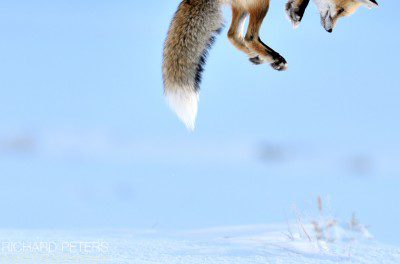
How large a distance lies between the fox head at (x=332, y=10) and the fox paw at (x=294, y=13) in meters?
0.49

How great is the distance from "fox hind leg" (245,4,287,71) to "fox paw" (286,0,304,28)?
497 mm

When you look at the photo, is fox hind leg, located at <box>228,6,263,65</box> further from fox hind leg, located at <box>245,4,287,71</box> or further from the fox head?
the fox head

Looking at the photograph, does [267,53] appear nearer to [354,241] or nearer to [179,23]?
[179,23]

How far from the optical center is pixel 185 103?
17.3ft

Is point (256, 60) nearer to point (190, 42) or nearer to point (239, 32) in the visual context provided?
point (239, 32)

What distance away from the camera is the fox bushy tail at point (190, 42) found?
5.66m

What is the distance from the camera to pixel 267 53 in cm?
578

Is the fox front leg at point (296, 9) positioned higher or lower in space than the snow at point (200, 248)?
higher

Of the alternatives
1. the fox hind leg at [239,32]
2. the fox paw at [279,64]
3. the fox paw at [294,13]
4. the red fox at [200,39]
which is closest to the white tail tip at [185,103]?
the red fox at [200,39]

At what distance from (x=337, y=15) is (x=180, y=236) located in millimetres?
2833

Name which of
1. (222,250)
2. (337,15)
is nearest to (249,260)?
(222,250)

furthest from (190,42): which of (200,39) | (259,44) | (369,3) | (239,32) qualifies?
(369,3)

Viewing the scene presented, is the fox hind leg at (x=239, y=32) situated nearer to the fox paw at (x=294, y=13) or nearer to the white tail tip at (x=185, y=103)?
the fox paw at (x=294, y=13)

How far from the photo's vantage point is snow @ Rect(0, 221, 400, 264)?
4.30 metres
